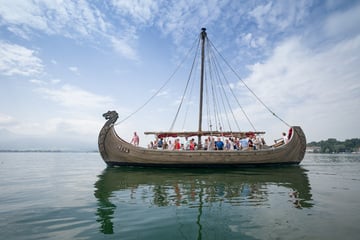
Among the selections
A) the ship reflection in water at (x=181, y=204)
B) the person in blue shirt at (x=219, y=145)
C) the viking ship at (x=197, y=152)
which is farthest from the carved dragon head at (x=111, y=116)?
the ship reflection in water at (x=181, y=204)

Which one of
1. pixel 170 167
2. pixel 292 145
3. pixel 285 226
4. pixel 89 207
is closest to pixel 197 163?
pixel 170 167

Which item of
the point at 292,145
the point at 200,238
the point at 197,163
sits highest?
the point at 292,145

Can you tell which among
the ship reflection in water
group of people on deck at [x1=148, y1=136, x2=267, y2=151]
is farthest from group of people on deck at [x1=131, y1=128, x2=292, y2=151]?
the ship reflection in water

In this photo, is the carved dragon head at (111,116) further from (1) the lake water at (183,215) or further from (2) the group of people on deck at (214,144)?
(1) the lake water at (183,215)

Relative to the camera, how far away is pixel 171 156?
16.3 m

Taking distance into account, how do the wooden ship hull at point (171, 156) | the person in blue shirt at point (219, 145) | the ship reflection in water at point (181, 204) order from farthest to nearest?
the person in blue shirt at point (219, 145) < the wooden ship hull at point (171, 156) < the ship reflection in water at point (181, 204)

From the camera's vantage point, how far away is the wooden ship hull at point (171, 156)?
53.6 ft

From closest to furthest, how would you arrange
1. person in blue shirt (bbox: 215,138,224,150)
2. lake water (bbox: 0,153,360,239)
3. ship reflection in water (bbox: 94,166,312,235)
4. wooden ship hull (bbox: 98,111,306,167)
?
lake water (bbox: 0,153,360,239) < ship reflection in water (bbox: 94,166,312,235) < wooden ship hull (bbox: 98,111,306,167) < person in blue shirt (bbox: 215,138,224,150)

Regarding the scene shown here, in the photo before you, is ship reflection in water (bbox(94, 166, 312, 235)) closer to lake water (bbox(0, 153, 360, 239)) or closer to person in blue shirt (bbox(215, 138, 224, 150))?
lake water (bbox(0, 153, 360, 239))

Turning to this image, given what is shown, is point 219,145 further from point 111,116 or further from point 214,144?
point 111,116

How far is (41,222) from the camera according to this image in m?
4.88

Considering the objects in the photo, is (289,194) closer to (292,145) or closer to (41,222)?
(41,222)

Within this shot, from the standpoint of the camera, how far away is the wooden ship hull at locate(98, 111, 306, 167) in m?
16.3

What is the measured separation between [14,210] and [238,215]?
18.5ft
